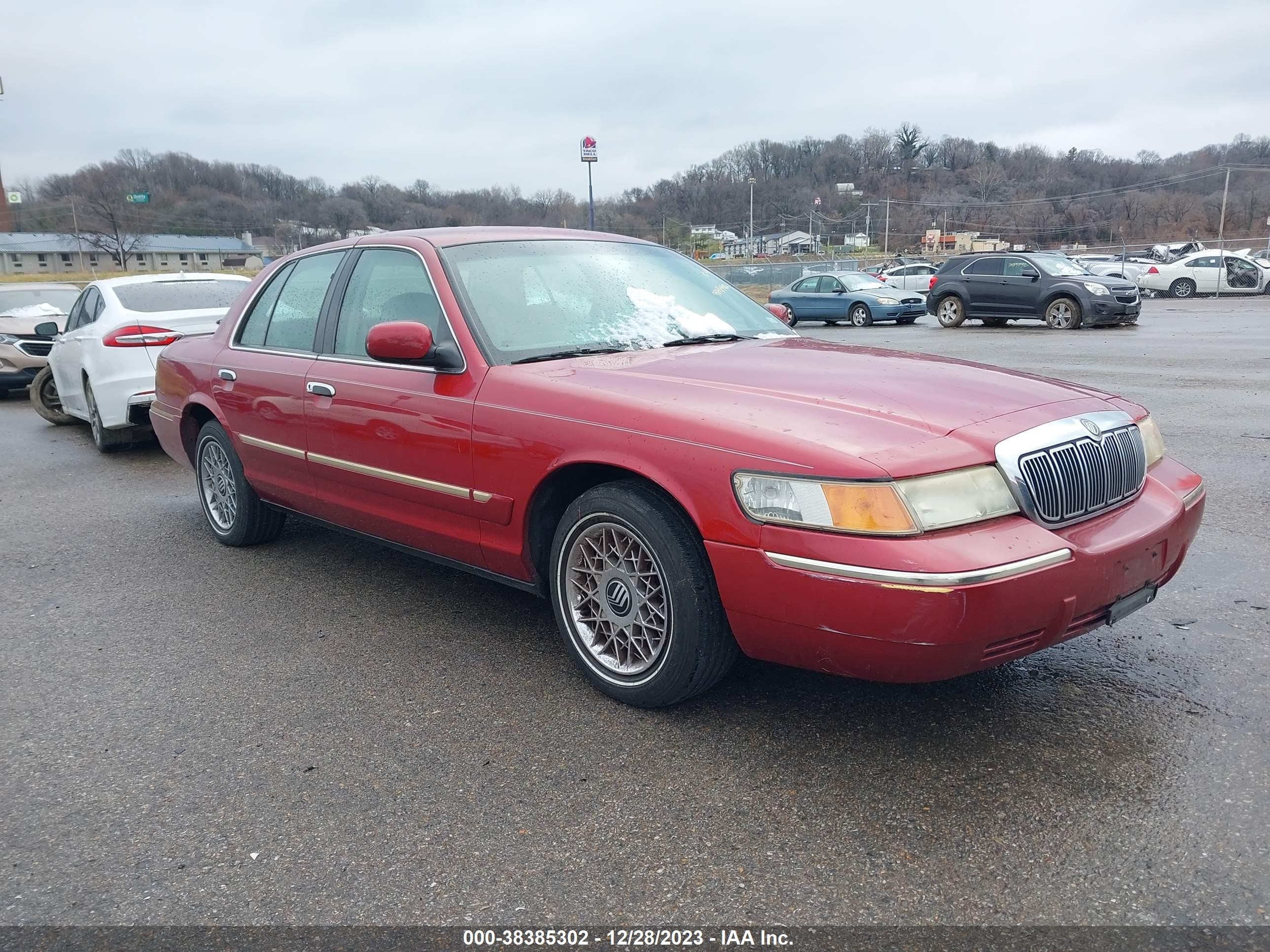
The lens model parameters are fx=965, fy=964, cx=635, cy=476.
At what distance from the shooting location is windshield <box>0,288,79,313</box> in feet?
46.8

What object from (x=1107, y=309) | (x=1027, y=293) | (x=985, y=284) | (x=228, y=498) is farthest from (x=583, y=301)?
(x=985, y=284)

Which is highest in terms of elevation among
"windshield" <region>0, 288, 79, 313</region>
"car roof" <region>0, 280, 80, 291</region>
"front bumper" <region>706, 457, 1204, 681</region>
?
"car roof" <region>0, 280, 80, 291</region>

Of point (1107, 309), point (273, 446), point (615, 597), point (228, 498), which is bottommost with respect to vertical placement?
point (1107, 309)

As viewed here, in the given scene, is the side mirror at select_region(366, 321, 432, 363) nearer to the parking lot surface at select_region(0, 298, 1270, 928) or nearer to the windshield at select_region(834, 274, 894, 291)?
the parking lot surface at select_region(0, 298, 1270, 928)

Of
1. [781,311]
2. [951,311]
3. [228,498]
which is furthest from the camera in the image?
[951,311]

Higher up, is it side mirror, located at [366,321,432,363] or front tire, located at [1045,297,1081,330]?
side mirror, located at [366,321,432,363]

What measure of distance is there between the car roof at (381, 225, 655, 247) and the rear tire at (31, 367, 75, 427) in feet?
26.7

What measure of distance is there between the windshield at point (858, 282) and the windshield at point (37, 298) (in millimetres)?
17297

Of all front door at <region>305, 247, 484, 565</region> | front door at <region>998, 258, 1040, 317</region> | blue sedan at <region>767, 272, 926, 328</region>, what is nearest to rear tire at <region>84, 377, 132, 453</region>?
front door at <region>305, 247, 484, 565</region>

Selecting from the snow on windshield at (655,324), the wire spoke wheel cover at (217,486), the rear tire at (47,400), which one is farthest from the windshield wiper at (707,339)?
the rear tire at (47,400)

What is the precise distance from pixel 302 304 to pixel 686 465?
2690 millimetres

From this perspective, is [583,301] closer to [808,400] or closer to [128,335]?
[808,400]

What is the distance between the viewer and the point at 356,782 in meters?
2.86

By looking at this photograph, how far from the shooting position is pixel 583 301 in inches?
159
